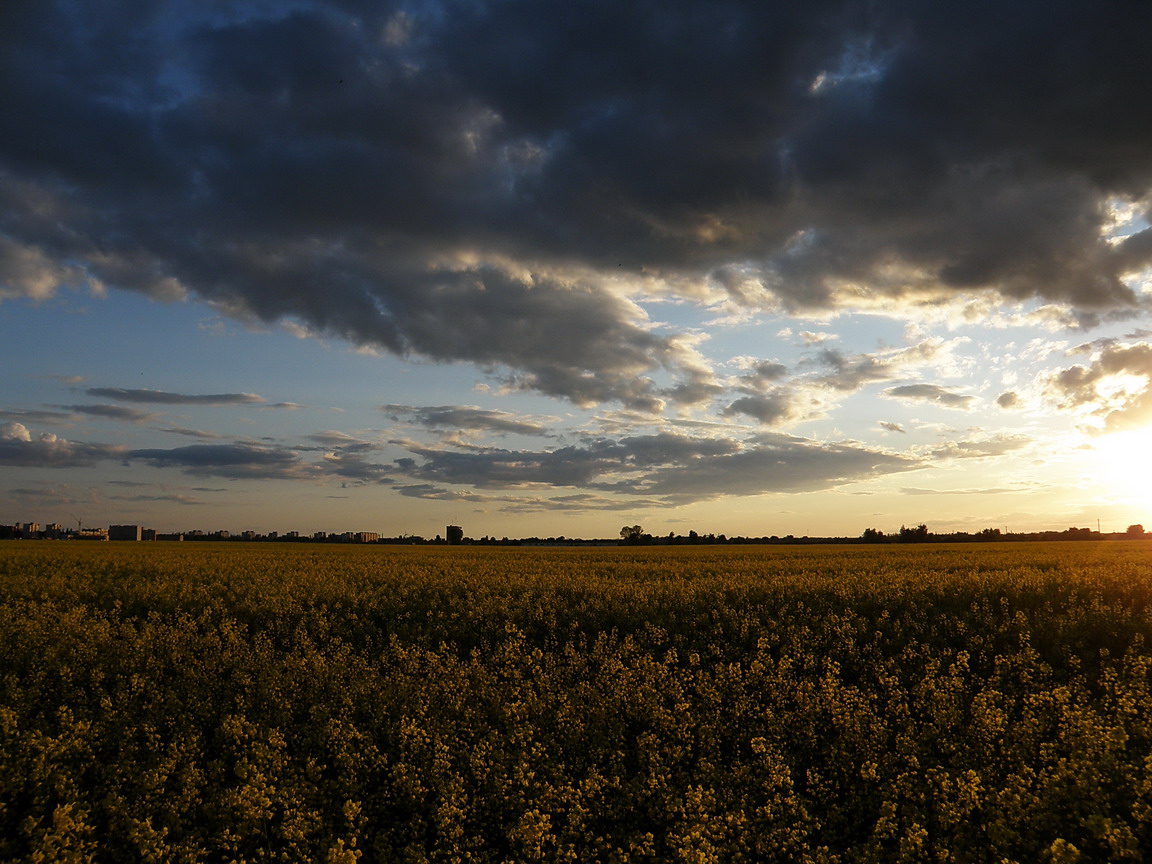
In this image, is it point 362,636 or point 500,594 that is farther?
point 500,594

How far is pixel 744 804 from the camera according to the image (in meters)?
8.96

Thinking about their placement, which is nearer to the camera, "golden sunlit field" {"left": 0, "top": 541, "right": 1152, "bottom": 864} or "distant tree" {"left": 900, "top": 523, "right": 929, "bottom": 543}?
"golden sunlit field" {"left": 0, "top": 541, "right": 1152, "bottom": 864}

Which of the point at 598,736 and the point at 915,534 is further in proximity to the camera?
the point at 915,534

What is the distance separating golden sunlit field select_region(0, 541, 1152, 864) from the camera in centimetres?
828

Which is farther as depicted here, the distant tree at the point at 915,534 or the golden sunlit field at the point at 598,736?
the distant tree at the point at 915,534

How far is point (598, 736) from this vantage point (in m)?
10.8

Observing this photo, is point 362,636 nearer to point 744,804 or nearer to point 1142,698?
point 744,804

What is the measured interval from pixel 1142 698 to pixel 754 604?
9540mm

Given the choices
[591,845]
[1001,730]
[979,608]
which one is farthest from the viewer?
[979,608]

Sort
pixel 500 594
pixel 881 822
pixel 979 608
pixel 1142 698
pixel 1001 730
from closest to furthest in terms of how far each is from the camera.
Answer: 1. pixel 881 822
2. pixel 1001 730
3. pixel 1142 698
4. pixel 979 608
5. pixel 500 594

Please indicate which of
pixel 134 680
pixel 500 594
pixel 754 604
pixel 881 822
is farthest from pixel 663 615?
pixel 134 680

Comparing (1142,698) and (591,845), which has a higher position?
(1142,698)

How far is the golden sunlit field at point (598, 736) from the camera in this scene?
8281mm

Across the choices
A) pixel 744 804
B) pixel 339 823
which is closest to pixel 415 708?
pixel 339 823
